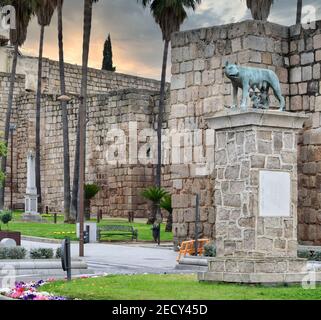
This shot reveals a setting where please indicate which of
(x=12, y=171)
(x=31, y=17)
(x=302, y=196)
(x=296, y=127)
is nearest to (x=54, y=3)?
(x=31, y=17)

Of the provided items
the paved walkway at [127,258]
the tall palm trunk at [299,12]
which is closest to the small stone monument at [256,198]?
the paved walkway at [127,258]

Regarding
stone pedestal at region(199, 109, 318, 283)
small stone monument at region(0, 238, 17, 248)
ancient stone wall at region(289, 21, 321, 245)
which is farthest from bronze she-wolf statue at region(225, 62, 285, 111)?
small stone monument at region(0, 238, 17, 248)

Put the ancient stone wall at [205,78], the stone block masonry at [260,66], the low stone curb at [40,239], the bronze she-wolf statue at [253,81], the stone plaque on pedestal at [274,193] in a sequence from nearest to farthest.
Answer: the stone plaque on pedestal at [274,193], the bronze she-wolf statue at [253,81], the stone block masonry at [260,66], the ancient stone wall at [205,78], the low stone curb at [40,239]

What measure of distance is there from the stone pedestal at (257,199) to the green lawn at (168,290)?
12.5 inches

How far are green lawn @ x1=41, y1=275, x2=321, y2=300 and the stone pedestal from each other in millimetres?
318

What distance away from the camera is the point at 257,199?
13852 millimetres

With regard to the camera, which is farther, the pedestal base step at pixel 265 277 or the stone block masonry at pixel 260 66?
the stone block masonry at pixel 260 66

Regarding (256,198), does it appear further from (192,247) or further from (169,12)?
(169,12)

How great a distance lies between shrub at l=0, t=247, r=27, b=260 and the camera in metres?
19.5

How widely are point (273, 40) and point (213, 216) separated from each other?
468cm

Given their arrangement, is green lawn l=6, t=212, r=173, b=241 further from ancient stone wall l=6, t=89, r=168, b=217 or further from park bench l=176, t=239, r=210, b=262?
park bench l=176, t=239, r=210, b=262

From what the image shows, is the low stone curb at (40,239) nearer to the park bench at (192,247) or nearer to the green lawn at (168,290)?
the park bench at (192,247)

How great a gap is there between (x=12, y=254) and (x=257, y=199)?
7413mm

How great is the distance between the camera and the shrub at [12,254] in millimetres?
19516
